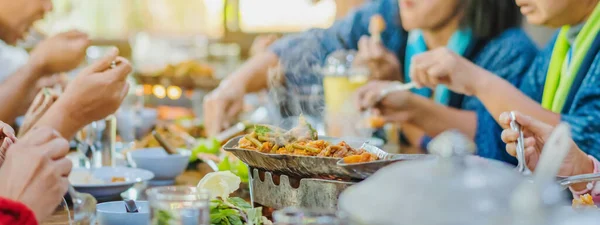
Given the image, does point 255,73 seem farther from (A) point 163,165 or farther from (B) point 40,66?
(A) point 163,165

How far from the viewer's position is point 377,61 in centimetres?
344

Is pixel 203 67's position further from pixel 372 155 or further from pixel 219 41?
pixel 372 155

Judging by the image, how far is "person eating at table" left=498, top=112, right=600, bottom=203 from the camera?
5.11ft

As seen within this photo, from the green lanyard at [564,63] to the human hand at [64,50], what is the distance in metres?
1.67

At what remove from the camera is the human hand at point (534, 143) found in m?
1.60

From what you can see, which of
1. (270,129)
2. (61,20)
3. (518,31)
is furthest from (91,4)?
(270,129)

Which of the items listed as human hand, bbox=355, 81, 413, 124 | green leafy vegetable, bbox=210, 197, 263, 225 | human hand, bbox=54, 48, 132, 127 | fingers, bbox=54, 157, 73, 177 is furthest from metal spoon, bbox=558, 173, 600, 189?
human hand, bbox=355, 81, 413, 124

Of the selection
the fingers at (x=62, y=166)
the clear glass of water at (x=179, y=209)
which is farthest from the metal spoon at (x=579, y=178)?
the fingers at (x=62, y=166)

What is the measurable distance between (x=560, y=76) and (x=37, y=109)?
1.67m

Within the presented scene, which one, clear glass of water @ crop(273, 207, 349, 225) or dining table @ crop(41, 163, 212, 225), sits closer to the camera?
clear glass of water @ crop(273, 207, 349, 225)

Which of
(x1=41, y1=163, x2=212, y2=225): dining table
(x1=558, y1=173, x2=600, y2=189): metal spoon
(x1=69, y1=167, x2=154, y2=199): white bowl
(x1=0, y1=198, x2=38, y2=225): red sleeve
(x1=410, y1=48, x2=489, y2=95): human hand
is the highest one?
(x1=410, y1=48, x2=489, y2=95): human hand

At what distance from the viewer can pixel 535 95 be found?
276 cm

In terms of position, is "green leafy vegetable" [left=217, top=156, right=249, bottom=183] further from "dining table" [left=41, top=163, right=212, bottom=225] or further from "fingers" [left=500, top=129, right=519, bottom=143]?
"fingers" [left=500, top=129, right=519, bottom=143]

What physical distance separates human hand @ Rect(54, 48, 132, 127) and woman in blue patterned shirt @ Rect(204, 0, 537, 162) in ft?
3.83
